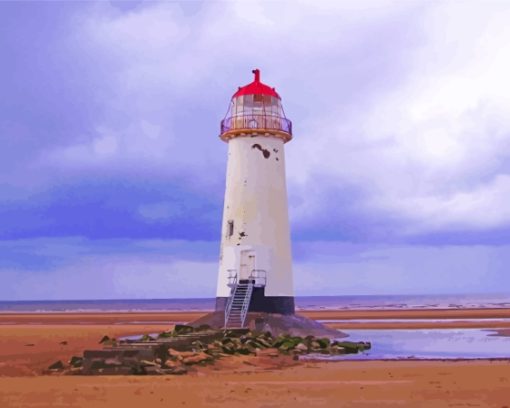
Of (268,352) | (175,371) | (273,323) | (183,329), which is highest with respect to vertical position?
(273,323)

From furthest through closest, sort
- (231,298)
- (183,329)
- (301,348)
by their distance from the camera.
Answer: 1. (231,298)
2. (183,329)
3. (301,348)

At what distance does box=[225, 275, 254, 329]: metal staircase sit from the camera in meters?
23.8

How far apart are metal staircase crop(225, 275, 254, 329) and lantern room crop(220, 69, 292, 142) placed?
5175 millimetres

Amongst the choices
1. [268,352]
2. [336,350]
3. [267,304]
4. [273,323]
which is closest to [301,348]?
[336,350]

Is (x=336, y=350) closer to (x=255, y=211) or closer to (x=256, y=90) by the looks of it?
(x=255, y=211)

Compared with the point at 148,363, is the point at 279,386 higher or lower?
lower

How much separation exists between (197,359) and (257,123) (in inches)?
418

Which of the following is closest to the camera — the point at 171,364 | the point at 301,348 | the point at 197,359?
the point at 171,364

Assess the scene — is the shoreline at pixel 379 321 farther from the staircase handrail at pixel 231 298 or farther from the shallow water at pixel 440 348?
the staircase handrail at pixel 231 298

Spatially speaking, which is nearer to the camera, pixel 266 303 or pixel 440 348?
pixel 440 348

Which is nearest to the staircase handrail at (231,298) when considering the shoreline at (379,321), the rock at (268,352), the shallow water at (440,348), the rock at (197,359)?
the rock at (268,352)

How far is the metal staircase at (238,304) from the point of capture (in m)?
23.8

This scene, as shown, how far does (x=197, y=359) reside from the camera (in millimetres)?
16719

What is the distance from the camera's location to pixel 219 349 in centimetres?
1855
